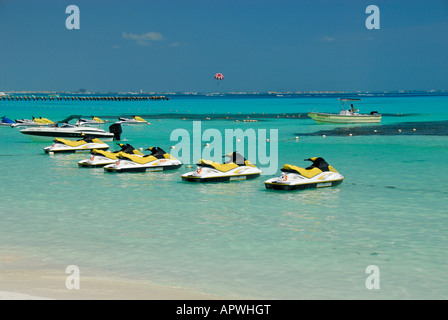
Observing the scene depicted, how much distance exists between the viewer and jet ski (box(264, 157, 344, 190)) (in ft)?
68.9

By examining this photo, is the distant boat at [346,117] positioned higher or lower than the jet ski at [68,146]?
higher

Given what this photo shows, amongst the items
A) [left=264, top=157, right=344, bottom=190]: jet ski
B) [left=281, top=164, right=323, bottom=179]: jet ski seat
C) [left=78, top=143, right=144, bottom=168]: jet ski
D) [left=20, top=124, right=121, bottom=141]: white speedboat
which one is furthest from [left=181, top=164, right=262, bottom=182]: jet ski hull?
[left=20, top=124, right=121, bottom=141]: white speedboat

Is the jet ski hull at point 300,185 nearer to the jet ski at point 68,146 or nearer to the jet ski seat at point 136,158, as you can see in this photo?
the jet ski seat at point 136,158

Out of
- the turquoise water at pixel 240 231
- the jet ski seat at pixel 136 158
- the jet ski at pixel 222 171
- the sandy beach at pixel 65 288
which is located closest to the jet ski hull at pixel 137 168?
the jet ski seat at pixel 136 158

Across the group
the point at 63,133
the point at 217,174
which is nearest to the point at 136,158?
the point at 217,174

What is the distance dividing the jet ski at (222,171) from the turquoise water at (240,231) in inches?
21.1

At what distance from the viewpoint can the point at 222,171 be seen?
76.4ft

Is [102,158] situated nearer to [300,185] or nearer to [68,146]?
[68,146]

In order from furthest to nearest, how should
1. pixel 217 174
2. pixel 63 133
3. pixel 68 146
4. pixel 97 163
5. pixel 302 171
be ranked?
pixel 63 133 < pixel 68 146 < pixel 97 163 < pixel 217 174 < pixel 302 171

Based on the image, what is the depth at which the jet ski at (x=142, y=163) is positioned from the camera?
2608 centimetres

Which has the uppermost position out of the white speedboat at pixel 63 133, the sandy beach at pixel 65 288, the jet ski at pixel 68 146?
the white speedboat at pixel 63 133

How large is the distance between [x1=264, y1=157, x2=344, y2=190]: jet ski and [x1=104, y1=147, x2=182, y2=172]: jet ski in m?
6.88

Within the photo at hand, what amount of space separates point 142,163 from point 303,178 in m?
8.36
